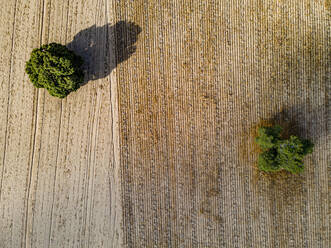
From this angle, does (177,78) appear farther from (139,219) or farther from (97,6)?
(139,219)

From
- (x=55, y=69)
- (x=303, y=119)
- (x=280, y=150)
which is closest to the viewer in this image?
(x=55, y=69)

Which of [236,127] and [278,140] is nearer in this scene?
[278,140]

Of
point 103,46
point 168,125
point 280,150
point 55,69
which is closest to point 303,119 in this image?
point 280,150

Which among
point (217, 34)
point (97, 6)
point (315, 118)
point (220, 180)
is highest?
point (97, 6)

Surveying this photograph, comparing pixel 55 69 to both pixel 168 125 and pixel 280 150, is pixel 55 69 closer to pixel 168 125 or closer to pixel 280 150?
pixel 168 125

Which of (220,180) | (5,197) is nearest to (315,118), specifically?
(220,180)

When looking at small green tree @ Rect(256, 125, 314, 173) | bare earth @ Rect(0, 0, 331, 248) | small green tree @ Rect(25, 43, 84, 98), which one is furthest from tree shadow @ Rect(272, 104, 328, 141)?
small green tree @ Rect(25, 43, 84, 98)

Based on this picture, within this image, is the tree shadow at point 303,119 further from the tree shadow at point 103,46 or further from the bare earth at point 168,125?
the tree shadow at point 103,46

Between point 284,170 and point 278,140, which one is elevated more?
point 278,140
